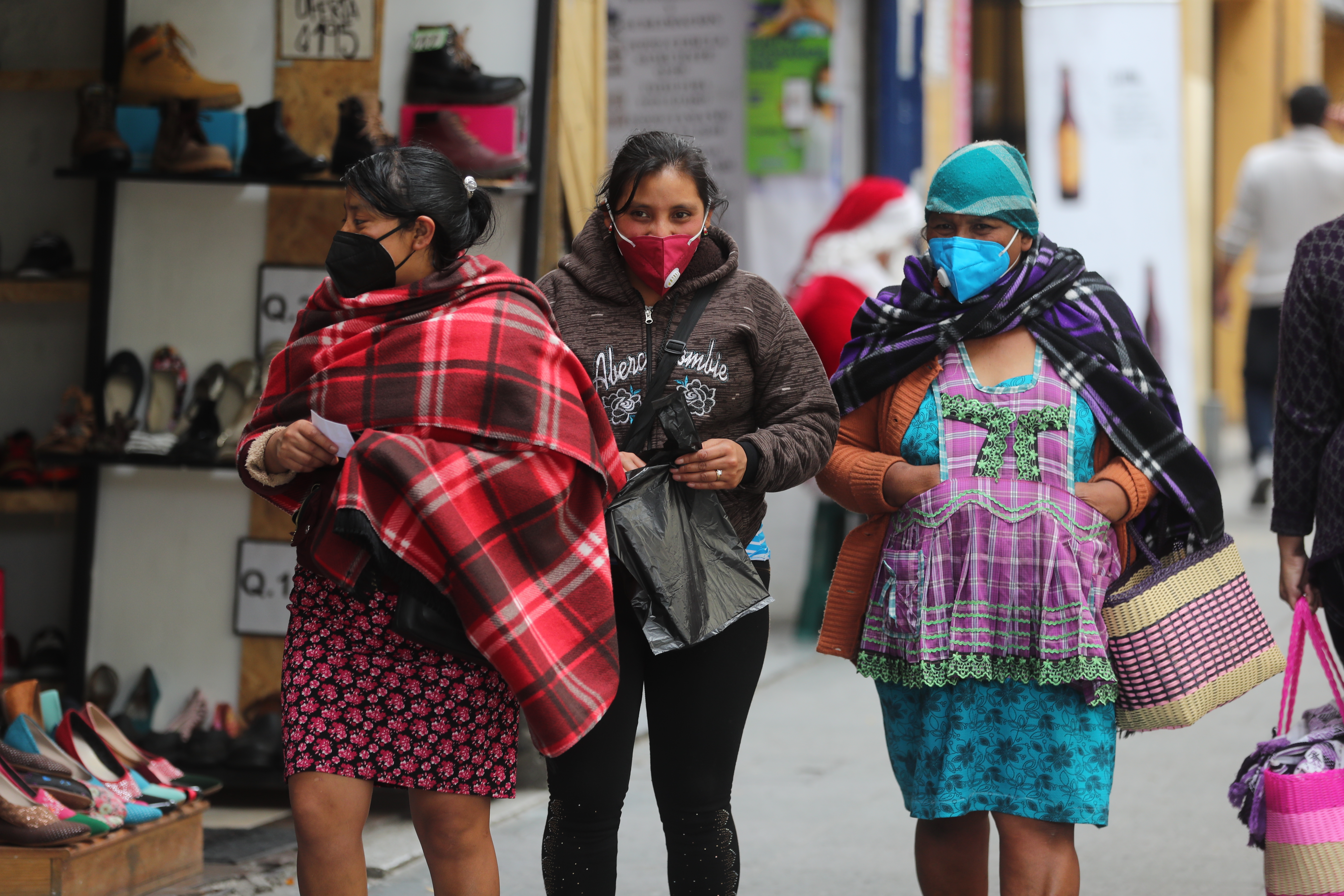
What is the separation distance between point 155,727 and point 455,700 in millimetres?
2244

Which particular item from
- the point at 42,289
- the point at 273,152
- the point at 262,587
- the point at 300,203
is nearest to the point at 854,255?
the point at 300,203

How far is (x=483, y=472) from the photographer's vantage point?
2.69 m

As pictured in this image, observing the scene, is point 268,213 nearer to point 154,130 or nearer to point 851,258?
point 154,130

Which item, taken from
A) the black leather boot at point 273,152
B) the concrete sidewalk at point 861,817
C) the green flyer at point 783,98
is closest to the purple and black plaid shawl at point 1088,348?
the concrete sidewalk at point 861,817

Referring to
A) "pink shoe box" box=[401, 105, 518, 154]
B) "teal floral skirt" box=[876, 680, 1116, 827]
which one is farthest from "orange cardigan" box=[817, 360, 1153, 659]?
"pink shoe box" box=[401, 105, 518, 154]

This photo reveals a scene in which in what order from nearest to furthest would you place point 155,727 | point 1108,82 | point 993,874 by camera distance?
point 993,874, point 155,727, point 1108,82

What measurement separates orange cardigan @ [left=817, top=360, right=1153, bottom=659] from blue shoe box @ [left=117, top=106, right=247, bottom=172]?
2.12m

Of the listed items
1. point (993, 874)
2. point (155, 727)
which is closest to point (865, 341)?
point (993, 874)

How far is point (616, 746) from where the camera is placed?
2.96 meters

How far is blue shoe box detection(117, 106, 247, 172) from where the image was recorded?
448 cm

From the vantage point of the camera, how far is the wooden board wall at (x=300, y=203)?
179 inches

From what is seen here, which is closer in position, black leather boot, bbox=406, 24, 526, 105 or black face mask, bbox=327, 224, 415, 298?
black face mask, bbox=327, 224, 415, 298

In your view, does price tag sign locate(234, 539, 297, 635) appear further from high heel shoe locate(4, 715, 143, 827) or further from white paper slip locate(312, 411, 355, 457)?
white paper slip locate(312, 411, 355, 457)

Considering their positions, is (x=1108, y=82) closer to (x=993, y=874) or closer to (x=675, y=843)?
(x=993, y=874)
